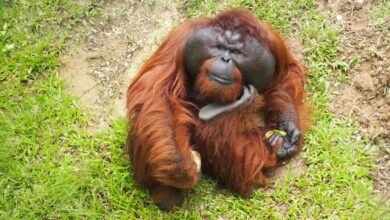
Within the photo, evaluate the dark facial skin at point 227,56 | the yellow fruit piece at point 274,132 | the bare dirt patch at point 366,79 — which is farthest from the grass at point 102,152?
the dark facial skin at point 227,56

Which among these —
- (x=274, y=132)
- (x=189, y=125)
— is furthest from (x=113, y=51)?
(x=274, y=132)

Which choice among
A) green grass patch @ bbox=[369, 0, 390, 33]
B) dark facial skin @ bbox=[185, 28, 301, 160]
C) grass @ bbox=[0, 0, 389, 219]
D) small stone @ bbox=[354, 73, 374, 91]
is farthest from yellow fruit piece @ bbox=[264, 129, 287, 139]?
green grass patch @ bbox=[369, 0, 390, 33]

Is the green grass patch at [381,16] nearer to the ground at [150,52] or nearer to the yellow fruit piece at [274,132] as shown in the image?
the ground at [150,52]

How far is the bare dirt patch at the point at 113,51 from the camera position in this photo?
3.90 m

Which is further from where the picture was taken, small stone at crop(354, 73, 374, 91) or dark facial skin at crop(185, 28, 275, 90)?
small stone at crop(354, 73, 374, 91)

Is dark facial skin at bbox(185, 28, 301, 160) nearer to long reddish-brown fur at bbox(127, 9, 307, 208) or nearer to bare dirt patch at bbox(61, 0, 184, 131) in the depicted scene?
long reddish-brown fur at bbox(127, 9, 307, 208)

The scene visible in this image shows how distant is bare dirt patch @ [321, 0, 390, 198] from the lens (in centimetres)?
364

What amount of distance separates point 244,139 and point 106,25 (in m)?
1.27

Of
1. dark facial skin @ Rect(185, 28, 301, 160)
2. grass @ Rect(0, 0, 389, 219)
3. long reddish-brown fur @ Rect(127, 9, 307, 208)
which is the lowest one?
grass @ Rect(0, 0, 389, 219)

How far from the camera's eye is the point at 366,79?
384 cm

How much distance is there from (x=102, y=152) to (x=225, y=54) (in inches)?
37.1

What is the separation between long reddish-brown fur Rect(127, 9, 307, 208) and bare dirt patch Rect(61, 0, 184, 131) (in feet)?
1.85

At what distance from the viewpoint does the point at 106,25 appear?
417 centimetres

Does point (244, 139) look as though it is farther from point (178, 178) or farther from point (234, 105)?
point (178, 178)
